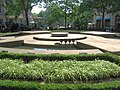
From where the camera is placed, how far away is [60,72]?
6812 millimetres

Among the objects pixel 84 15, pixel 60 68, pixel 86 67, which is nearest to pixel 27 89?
pixel 60 68

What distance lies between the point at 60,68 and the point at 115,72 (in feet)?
6.56

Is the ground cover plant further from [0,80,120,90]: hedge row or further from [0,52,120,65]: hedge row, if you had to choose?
[0,80,120,90]: hedge row

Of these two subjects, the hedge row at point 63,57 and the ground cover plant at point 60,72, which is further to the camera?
the hedge row at point 63,57

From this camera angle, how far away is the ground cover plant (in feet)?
21.7

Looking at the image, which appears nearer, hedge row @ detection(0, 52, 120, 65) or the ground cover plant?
the ground cover plant

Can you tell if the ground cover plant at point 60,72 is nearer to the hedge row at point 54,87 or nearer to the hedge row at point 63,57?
the hedge row at point 63,57

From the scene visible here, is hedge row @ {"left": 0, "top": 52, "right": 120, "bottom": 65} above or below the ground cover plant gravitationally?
above


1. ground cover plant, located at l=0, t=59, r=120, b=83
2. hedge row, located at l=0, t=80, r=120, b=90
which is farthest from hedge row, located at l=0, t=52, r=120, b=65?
hedge row, located at l=0, t=80, r=120, b=90

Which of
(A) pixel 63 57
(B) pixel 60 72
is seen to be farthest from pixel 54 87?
(A) pixel 63 57

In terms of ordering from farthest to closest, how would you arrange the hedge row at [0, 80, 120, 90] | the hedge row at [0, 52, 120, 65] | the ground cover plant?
the hedge row at [0, 52, 120, 65] → the ground cover plant → the hedge row at [0, 80, 120, 90]

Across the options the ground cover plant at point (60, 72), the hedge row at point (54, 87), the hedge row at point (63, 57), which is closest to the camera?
the hedge row at point (54, 87)

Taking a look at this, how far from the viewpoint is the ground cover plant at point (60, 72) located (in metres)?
6.62

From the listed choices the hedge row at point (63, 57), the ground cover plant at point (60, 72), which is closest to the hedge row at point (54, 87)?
the ground cover plant at point (60, 72)
